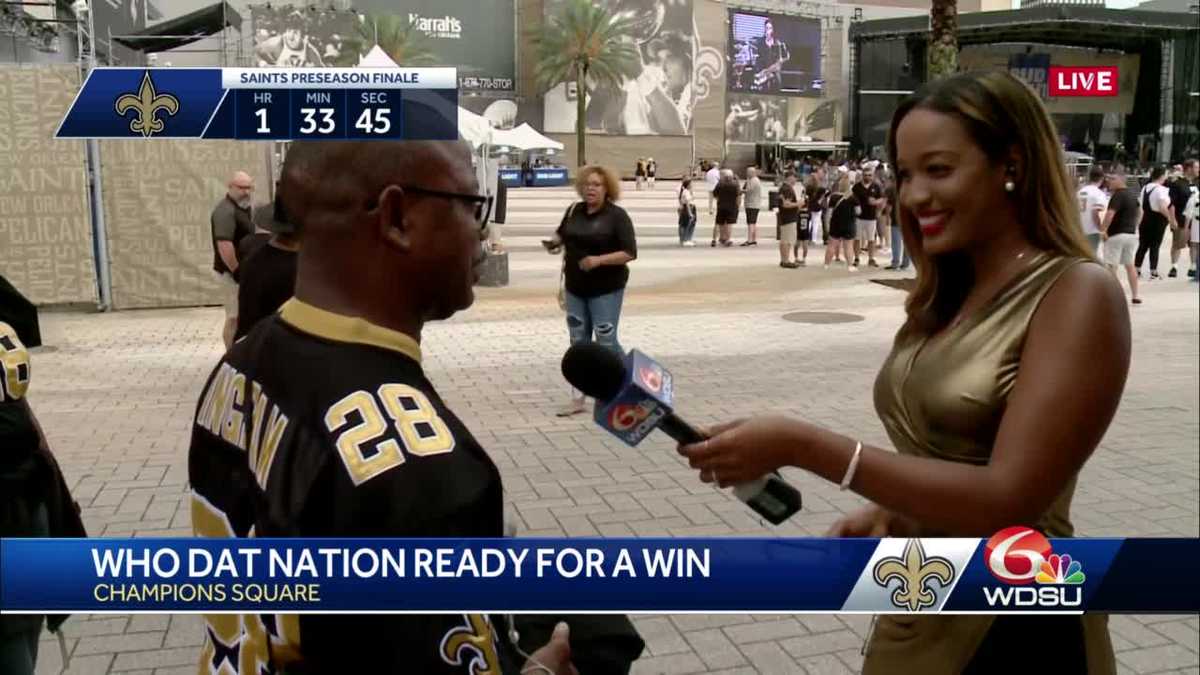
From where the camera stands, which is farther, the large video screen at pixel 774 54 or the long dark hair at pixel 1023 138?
the large video screen at pixel 774 54

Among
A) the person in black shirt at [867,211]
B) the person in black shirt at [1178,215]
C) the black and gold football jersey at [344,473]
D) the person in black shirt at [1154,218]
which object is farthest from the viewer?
the person in black shirt at [867,211]

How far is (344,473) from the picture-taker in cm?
124

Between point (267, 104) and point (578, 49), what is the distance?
62.1 meters

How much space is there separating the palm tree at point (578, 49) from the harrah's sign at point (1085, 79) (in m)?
24.8

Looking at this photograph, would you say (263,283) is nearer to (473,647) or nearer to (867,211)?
(473,647)

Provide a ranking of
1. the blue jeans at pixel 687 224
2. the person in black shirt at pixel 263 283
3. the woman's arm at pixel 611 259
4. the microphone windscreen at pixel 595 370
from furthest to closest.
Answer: the blue jeans at pixel 687 224 → the woman's arm at pixel 611 259 → the person in black shirt at pixel 263 283 → the microphone windscreen at pixel 595 370

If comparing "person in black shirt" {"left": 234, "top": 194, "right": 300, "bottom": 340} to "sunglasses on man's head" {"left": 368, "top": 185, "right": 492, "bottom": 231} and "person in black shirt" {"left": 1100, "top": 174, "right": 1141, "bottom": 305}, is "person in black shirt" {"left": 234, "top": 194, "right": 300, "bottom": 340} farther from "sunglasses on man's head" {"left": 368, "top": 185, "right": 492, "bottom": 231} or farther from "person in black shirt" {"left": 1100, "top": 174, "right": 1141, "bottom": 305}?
"person in black shirt" {"left": 1100, "top": 174, "right": 1141, "bottom": 305}

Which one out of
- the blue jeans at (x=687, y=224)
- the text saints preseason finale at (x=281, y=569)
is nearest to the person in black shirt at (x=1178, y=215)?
the blue jeans at (x=687, y=224)

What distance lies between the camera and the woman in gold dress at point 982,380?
1.58 metres

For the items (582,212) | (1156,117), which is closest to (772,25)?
(1156,117)

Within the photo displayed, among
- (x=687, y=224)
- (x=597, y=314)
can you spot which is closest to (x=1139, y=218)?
(x=687, y=224)

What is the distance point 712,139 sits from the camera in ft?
236

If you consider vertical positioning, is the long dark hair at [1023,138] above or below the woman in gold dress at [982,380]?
above

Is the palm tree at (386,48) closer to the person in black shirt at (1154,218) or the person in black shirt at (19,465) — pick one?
the person in black shirt at (19,465)
